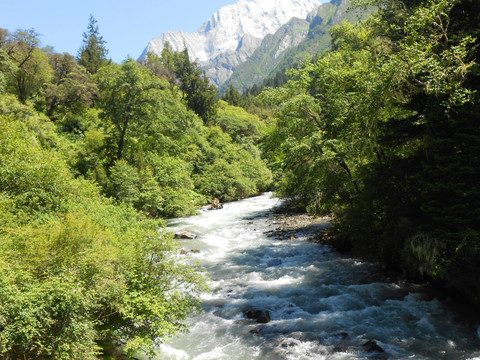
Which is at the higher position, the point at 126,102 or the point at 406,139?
the point at 126,102

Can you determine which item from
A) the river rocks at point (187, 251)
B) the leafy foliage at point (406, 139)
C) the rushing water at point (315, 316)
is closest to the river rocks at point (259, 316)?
the rushing water at point (315, 316)

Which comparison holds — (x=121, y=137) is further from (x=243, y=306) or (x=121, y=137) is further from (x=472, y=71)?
(x=472, y=71)

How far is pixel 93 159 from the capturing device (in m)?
25.3

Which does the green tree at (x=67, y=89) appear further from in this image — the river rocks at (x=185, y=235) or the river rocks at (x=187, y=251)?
the river rocks at (x=187, y=251)

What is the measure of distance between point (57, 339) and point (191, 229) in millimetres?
17191

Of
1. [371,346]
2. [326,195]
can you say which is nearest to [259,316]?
[371,346]

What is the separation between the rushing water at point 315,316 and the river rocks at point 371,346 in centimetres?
7

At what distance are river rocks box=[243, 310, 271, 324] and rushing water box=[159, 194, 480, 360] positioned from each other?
163 millimetres

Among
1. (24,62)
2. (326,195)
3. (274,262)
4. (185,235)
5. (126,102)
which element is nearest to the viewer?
(274,262)

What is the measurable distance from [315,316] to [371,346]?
2.08m

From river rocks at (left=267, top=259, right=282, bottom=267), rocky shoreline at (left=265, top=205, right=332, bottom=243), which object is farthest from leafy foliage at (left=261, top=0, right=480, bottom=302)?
river rocks at (left=267, top=259, right=282, bottom=267)

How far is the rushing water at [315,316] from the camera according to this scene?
7.58 meters

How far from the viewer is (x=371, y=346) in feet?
24.8

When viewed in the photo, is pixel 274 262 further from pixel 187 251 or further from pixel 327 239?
pixel 187 251
